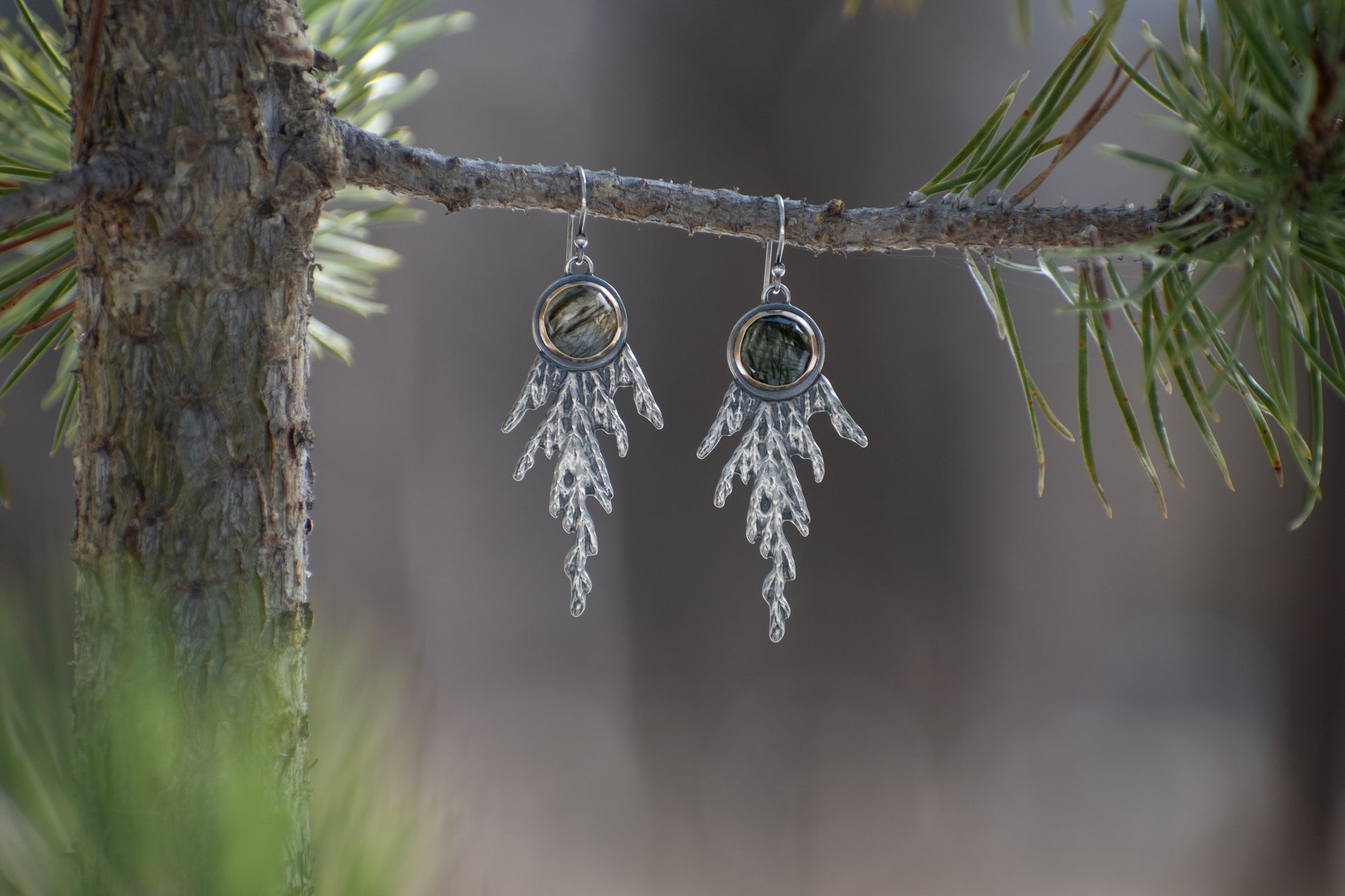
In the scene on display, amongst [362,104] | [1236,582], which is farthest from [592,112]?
[1236,582]

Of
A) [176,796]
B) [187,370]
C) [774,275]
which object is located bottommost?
[176,796]

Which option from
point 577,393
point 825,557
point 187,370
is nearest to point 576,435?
point 577,393

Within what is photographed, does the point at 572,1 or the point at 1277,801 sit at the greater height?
the point at 572,1

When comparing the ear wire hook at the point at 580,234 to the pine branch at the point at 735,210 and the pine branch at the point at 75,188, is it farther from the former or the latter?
the pine branch at the point at 75,188

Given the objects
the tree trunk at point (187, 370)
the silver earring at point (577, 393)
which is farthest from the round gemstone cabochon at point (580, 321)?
the tree trunk at point (187, 370)

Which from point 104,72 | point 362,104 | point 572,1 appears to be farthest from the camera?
point 572,1

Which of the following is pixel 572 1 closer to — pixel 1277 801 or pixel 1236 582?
pixel 1236 582

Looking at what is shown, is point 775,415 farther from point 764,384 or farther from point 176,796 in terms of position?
point 176,796
